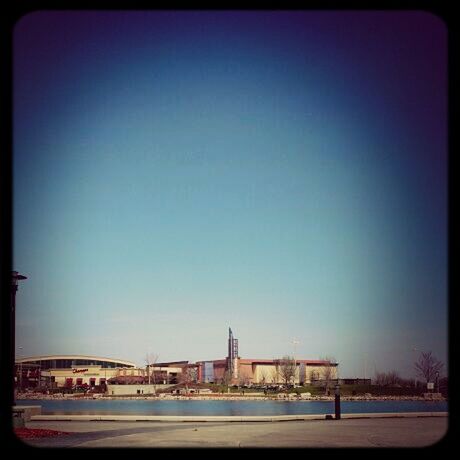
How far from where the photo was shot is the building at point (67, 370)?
277 feet

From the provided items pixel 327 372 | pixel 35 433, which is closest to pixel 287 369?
pixel 327 372

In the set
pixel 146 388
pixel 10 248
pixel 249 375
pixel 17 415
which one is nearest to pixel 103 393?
pixel 146 388

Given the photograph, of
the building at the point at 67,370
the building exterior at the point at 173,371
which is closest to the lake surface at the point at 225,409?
the building at the point at 67,370

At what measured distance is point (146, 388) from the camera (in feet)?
287

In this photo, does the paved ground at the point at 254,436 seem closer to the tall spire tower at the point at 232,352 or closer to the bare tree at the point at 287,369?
the bare tree at the point at 287,369

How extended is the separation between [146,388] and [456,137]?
85.4m

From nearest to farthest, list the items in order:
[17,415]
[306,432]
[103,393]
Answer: [306,432] → [17,415] → [103,393]

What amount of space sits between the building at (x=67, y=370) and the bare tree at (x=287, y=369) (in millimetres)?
21996

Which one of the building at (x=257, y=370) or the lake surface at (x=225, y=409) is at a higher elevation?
the lake surface at (x=225, y=409)

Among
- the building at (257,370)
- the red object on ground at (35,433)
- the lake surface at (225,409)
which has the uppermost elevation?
the red object on ground at (35,433)

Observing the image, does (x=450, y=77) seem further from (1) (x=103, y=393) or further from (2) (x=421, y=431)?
(1) (x=103, y=393)

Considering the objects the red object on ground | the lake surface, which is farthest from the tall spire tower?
the red object on ground

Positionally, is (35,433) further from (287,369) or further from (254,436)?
(287,369)

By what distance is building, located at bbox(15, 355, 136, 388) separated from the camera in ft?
277
